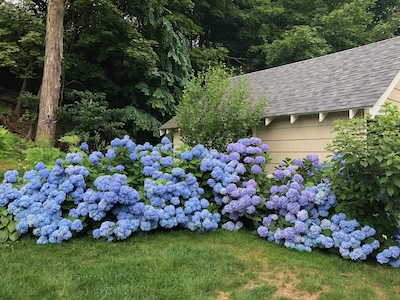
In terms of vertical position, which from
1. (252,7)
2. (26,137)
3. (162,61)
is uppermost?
(252,7)

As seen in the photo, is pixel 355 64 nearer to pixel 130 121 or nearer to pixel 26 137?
pixel 130 121

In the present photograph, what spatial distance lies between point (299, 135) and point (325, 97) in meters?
0.91

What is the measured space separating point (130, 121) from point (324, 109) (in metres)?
7.75

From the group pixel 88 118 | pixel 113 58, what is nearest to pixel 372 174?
pixel 88 118

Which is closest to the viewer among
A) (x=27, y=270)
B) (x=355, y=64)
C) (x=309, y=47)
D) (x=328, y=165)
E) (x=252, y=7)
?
(x=27, y=270)

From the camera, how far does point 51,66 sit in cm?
966

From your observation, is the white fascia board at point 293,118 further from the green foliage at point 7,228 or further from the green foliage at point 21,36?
the green foliage at point 21,36

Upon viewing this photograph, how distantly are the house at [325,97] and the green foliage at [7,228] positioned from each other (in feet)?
17.4

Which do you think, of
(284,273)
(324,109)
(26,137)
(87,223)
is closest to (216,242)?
(284,273)

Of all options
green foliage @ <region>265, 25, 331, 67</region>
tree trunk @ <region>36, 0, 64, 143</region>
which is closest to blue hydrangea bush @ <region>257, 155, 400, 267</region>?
tree trunk @ <region>36, 0, 64, 143</region>

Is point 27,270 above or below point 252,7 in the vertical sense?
below

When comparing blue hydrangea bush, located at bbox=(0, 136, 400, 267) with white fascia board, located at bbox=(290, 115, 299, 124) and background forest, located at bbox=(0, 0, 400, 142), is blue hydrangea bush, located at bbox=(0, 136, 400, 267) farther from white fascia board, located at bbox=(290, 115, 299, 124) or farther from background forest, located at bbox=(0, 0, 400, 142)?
background forest, located at bbox=(0, 0, 400, 142)

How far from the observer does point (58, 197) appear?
154 inches

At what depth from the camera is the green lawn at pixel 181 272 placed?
283 cm
